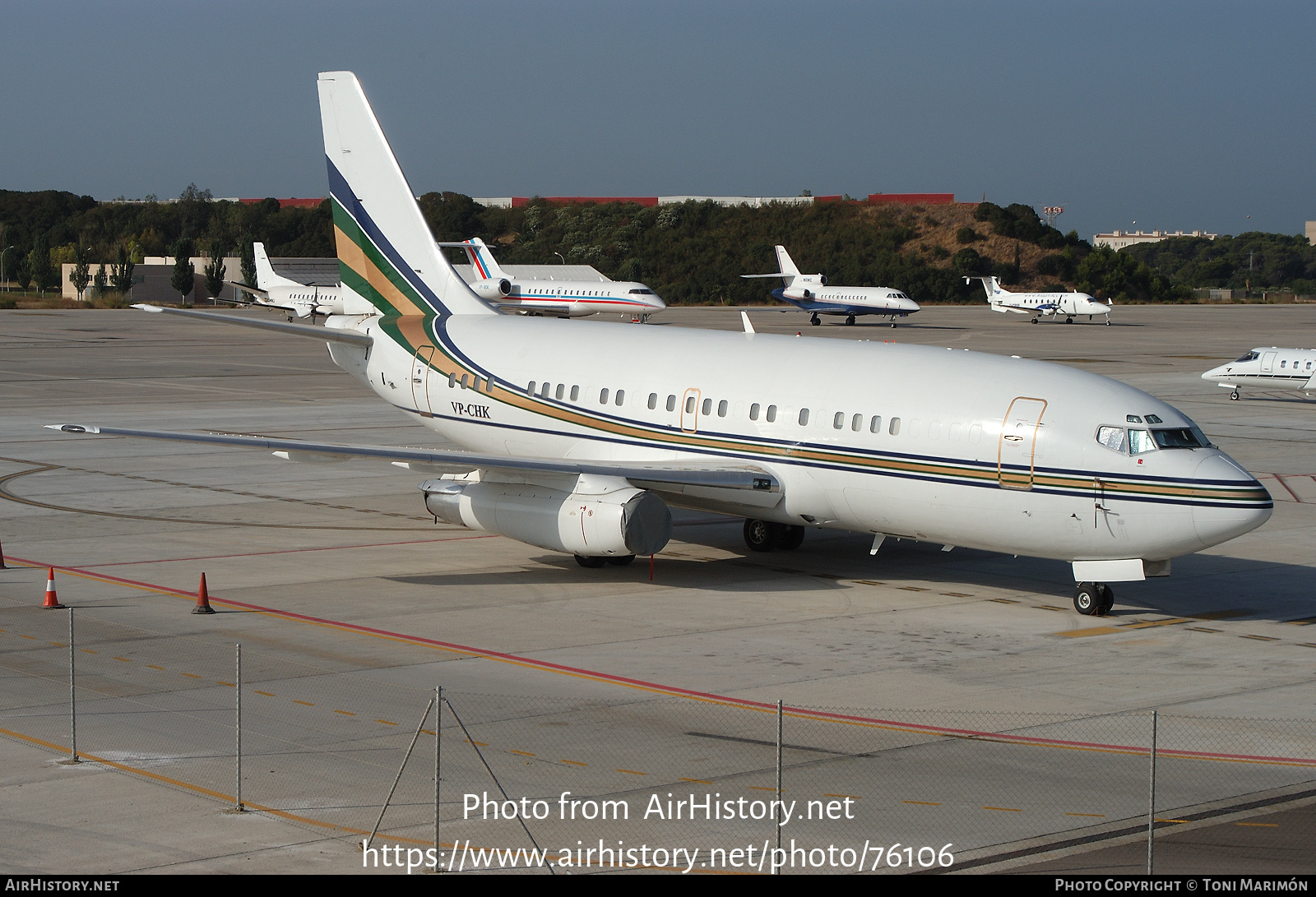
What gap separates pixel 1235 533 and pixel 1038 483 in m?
3.01

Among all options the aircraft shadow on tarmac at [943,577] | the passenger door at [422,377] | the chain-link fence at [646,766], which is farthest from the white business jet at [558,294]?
the chain-link fence at [646,766]

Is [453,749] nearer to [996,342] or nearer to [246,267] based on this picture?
[996,342]

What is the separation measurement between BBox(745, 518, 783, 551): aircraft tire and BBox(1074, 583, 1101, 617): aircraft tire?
22.3 ft

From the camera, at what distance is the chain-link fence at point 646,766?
43.2ft

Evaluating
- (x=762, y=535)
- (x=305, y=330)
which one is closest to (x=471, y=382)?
(x=305, y=330)

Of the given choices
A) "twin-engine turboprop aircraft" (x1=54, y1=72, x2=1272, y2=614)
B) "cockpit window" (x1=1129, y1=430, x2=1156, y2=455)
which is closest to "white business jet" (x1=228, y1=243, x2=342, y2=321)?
"twin-engine turboprop aircraft" (x1=54, y1=72, x2=1272, y2=614)

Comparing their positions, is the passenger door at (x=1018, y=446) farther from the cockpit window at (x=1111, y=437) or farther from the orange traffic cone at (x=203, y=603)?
the orange traffic cone at (x=203, y=603)

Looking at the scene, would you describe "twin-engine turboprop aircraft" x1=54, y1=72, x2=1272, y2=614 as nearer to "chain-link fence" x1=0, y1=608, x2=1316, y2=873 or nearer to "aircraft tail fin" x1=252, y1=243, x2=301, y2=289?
"chain-link fence" x1=0, y1=608, x2=1316, y2=873

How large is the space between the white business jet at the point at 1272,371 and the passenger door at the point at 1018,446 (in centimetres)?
4062

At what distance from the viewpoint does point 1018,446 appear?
23094 millimetres

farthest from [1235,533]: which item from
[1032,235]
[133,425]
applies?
[1032,235]

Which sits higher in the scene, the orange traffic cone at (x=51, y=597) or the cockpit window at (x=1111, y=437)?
the cockpit window at (x=1111, y=437)

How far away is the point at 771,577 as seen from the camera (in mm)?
26672

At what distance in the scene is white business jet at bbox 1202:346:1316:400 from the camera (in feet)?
196
